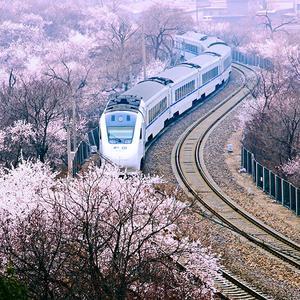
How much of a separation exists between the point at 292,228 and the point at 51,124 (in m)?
19.0

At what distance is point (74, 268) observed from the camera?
19.7m

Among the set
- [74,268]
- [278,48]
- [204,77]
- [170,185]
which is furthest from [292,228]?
[278,48]

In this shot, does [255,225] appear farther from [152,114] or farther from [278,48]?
[278,48]

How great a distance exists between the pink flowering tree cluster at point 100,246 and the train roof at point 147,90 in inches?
644

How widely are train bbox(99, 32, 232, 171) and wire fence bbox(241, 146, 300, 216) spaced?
15.3ft

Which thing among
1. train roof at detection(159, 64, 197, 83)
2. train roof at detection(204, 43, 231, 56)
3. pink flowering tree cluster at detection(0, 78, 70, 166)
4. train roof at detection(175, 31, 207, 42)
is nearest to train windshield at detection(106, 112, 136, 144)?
pink flowering tree cluster at detection(0, 78, 70, 166)

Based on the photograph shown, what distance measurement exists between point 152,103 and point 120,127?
6.49 meters

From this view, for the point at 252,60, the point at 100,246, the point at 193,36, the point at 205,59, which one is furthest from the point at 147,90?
the point at 252,60

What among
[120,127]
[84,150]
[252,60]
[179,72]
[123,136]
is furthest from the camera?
[252,60]

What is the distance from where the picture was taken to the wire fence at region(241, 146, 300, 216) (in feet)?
107

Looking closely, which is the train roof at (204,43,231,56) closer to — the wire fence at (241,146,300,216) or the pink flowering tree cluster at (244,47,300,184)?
the pink flowering tree cluster at (244,47,300,184)

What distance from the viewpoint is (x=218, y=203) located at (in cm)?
3272

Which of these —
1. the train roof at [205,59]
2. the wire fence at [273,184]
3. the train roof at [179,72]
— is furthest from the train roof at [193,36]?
the wire fence at [273,184]

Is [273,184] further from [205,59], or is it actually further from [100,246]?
[205,59]
